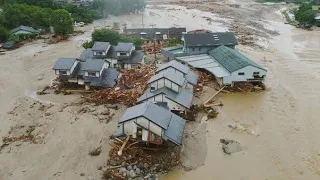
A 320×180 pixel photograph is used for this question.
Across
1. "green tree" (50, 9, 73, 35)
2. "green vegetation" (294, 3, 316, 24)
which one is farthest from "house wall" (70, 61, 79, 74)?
"green vegetation" (294, 3, 316, 24)

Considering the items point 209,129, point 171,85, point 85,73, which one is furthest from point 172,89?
point 85,73

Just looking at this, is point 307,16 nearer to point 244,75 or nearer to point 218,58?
point 218,58

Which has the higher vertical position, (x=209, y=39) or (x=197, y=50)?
(x=209, y=39)

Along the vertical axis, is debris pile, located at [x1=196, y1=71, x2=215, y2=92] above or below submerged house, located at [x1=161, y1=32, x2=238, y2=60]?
below

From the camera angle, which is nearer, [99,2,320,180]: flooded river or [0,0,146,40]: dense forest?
[99,2,320,180]: flooded river

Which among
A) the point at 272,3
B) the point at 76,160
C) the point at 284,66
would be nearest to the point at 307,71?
the point at 284,66

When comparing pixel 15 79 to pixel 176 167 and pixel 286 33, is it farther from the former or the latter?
pixel 286 33

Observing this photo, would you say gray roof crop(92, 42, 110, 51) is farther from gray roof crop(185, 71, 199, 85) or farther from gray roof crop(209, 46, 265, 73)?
gray roof crop(209, 46, 265, 73)
